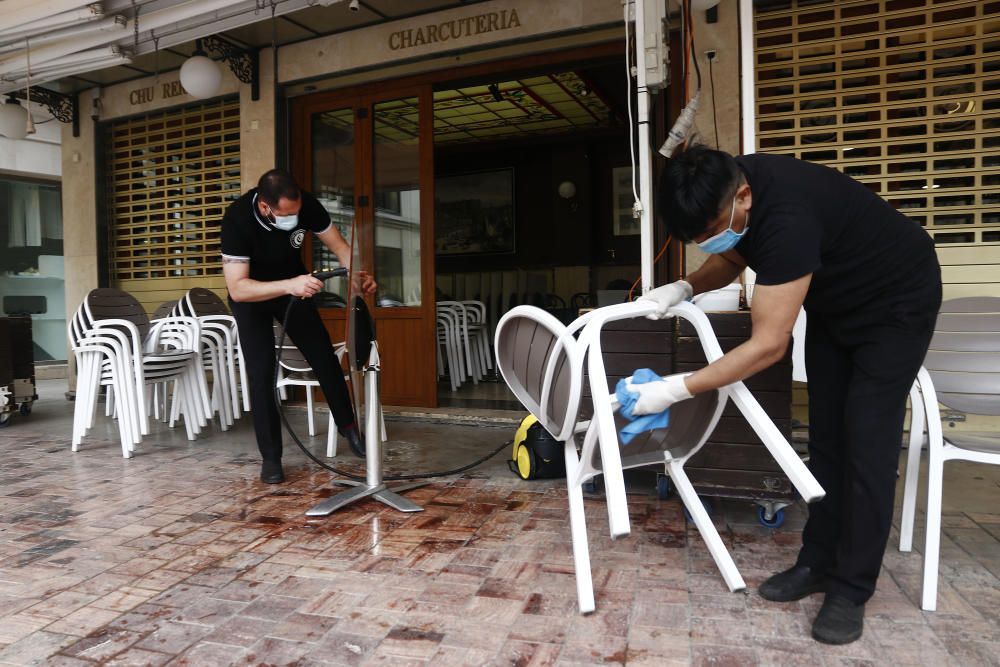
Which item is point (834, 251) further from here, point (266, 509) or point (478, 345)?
point (478, 345)

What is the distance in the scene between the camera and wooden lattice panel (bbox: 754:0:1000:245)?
395 cm

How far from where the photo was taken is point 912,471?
7.41 feet

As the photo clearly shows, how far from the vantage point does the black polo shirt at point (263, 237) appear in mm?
3242

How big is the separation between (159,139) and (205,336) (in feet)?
10.1

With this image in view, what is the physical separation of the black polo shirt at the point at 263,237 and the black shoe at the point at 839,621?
108 inches

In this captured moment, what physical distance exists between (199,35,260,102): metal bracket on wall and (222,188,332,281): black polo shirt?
9.83 feet

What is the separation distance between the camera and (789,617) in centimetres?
188

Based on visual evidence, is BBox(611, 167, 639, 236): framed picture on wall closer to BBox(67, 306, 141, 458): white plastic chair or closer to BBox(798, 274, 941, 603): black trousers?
BBox(67, 306, 141, 458): white plastic chair

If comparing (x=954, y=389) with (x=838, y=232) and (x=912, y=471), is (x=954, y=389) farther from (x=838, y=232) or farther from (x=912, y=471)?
(x=838, y=232)

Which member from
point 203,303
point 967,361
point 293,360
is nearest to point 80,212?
point 203,303

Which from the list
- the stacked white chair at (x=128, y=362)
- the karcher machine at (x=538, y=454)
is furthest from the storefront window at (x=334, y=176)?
the karcher machine at (x=538, y=454)

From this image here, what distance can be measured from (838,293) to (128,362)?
392 centimetres

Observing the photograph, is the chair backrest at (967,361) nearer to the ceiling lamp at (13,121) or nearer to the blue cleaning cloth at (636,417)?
the blue cleaning cloth at (636,417)

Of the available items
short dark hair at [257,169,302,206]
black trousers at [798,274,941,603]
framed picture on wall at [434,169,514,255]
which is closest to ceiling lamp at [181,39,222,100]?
short dark hair at [257,169,302,206]
